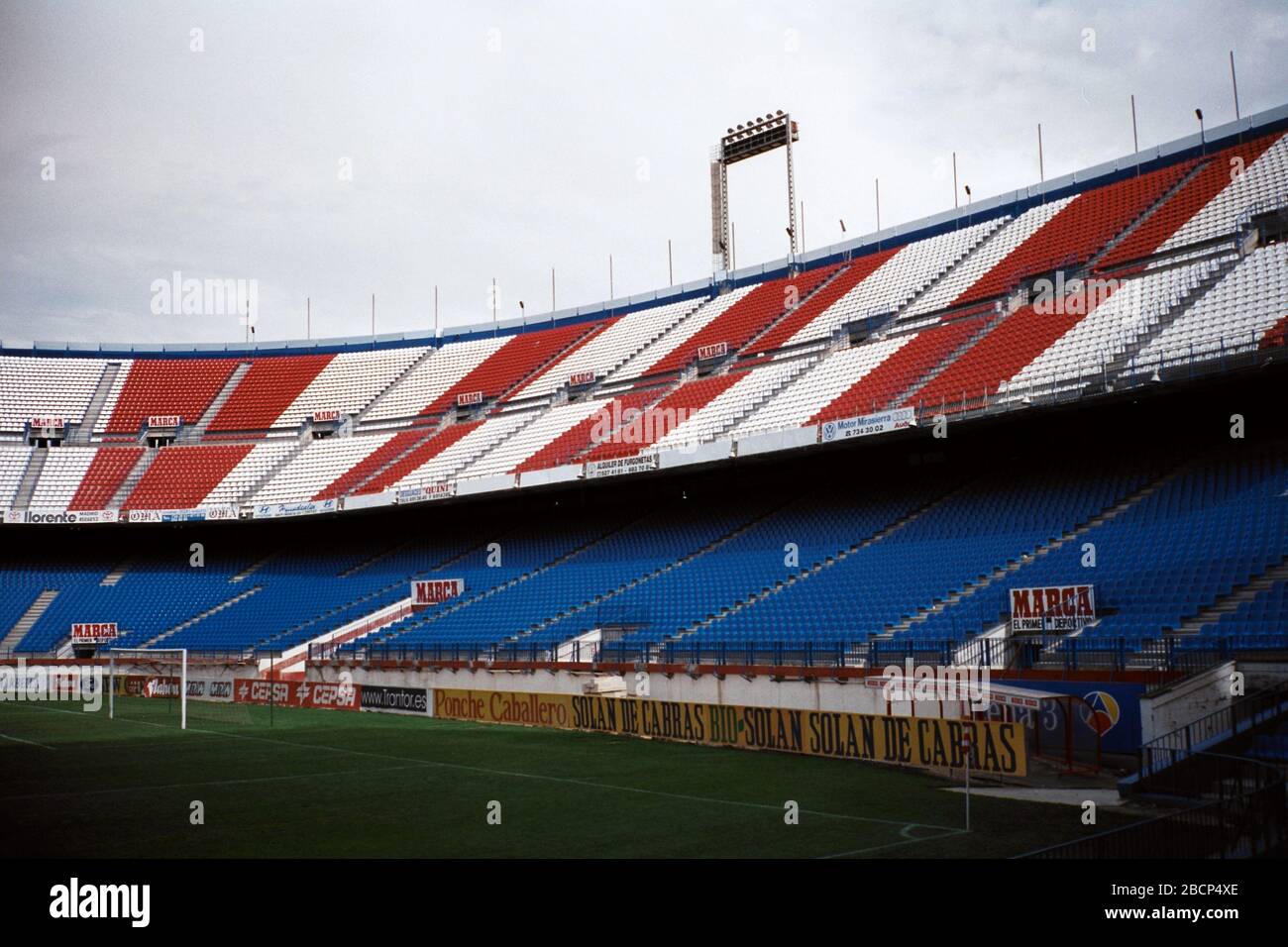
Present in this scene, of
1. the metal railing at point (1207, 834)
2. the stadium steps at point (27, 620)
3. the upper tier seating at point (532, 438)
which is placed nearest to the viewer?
the metal railing at point (1207, 834)

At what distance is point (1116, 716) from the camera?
63.5 ft

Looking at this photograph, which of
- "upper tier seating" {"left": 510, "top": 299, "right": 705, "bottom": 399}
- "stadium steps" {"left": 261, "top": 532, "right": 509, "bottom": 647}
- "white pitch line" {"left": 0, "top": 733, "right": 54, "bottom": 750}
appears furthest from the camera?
"upper tier seating" {"left": 510, "top": 299, "right": 705, "bottom": 399}

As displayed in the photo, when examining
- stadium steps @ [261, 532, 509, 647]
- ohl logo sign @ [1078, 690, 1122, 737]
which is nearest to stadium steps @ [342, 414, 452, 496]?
stadium steps @ [261, 532, 509, 647]

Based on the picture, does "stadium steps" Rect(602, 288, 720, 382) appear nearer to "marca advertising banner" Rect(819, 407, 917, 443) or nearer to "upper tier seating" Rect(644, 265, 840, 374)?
"upper tier seating" Rect(644, 265, 840, 374)

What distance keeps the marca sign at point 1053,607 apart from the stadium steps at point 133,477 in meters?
41.0

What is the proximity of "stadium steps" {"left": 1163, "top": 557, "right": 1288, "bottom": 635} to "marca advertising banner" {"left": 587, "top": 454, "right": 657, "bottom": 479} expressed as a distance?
62.3ft

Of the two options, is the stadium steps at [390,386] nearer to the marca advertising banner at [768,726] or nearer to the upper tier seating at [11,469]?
the upper tier seating at [11,469]

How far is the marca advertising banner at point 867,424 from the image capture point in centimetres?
2983

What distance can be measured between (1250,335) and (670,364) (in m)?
24.6

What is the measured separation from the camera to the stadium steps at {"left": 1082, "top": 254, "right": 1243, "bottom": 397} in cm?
2653

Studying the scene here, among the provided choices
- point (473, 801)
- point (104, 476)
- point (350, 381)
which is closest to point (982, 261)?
point (473, 801)

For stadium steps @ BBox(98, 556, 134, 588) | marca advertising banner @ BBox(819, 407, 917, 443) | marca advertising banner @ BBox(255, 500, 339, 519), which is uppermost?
marca advertising banner @ BBox(819, 407, 917, 443)

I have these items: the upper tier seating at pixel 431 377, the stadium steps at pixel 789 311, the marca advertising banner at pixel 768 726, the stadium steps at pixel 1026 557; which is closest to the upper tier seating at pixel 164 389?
the upper tier seating at pixel 431 377
